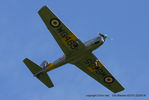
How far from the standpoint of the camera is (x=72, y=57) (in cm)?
3372

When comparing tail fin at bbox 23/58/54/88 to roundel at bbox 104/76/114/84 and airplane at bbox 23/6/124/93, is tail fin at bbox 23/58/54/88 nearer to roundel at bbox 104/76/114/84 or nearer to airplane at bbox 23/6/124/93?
airplane at bbox 23/6/124/93

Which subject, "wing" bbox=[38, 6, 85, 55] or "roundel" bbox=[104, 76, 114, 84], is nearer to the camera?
"wing" bbox=[38, 6, 85, 55]

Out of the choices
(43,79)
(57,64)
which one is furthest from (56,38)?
(43,79)

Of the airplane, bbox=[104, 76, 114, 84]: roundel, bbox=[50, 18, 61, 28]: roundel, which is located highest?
bbox=[50, 18, 61, 28]: roundel

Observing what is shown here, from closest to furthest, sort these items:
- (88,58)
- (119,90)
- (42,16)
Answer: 1. (42,16)
2. (88,58)
3. (119,90)

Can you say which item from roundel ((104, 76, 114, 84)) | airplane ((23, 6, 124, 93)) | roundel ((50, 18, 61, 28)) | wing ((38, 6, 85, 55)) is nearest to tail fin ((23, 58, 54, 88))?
airplane ((23, 6, 124, 93))

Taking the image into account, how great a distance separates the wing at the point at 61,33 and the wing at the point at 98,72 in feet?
7.28

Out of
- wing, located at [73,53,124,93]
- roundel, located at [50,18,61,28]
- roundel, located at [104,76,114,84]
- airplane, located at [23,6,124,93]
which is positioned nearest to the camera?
roundel, located at [50,18,61,28]

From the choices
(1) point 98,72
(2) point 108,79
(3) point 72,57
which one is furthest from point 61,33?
(2) point 108,79

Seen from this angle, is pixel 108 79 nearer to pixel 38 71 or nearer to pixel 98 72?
pixel 98 72

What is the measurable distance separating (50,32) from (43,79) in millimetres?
5713

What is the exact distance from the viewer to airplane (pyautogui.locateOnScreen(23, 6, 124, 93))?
105ft

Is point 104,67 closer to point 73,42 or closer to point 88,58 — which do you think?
point 88,58

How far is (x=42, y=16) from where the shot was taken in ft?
104
